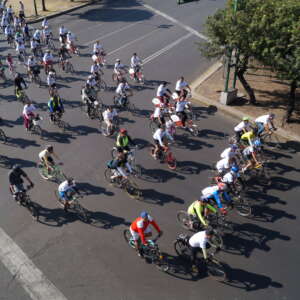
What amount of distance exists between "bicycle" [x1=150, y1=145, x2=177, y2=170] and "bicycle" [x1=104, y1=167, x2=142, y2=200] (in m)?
1.86

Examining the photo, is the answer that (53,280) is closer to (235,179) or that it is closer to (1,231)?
(1,231)

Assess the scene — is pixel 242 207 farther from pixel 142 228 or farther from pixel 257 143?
pixel 142 228

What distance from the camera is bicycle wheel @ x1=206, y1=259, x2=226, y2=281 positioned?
10406mm

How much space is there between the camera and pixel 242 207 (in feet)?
41.5

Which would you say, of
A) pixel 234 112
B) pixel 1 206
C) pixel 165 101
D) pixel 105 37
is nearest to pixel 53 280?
pixel 1 206

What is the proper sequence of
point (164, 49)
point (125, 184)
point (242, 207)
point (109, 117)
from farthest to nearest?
point (164, 49) → point (109, 117) → point (125, 184) → point (242, 207)

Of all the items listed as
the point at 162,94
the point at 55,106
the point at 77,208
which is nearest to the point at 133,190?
the point at 77,208

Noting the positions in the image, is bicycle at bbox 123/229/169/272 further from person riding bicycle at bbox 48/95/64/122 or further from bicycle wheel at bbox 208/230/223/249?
→ person riding bicycle at bbox 48/95/64/122

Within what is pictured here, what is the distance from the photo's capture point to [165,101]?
62.0 ft

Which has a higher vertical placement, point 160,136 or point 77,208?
point 160,136

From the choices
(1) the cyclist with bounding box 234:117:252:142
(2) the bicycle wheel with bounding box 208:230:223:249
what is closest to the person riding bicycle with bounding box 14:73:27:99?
(1) the cyclist with bounding box 234:117:252:142

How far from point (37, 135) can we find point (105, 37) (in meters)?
15.7

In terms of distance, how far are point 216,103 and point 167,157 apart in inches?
259

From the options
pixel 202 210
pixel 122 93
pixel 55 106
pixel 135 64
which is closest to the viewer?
pixel 202 210
